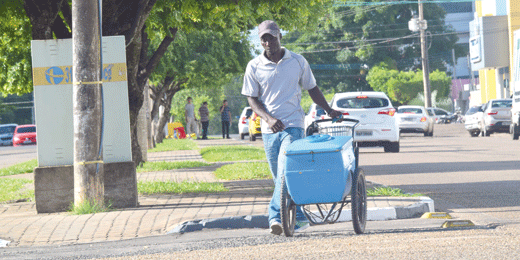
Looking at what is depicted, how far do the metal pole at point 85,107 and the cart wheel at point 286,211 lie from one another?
111 inches

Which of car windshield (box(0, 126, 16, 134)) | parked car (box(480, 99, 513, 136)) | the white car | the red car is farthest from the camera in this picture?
car windshield (box(0, 126, 16, 134))

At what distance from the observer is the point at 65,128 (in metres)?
8.86

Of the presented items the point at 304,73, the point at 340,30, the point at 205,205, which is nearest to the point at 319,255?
the point at 304,73

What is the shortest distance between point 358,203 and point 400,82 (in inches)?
2377

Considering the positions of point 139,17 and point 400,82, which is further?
point 400,82

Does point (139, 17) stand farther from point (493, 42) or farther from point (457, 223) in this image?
point (493, 42)

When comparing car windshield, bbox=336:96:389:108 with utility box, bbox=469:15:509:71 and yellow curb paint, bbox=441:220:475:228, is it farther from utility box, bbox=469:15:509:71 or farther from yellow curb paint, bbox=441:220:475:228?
utility box, bbox=469:15:509:71

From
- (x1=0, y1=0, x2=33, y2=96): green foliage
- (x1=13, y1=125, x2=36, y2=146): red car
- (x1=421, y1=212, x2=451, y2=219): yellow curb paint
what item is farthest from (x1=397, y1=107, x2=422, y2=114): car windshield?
(x1=13, y1=125, x2=36, y2=146): red car

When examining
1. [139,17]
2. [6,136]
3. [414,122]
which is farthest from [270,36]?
[6,136]

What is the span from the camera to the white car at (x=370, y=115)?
1866cm

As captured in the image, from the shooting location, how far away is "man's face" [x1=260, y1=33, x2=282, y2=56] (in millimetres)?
6184

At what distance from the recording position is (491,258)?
5.05 meters

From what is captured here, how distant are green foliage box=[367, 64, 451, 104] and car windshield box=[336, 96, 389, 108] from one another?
46014mm

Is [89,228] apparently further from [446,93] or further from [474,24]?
[446,93]
